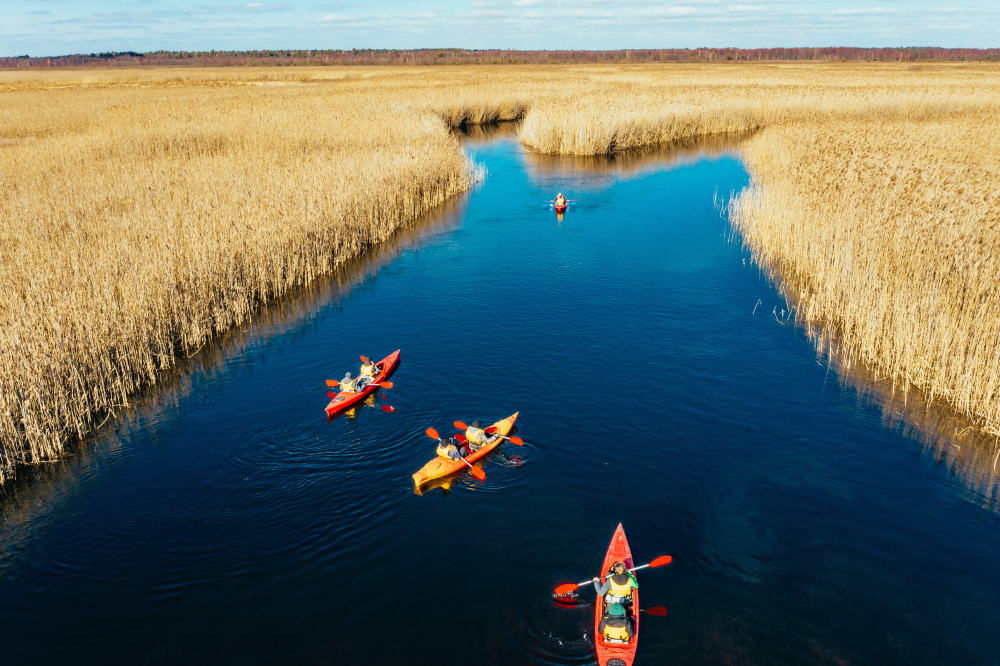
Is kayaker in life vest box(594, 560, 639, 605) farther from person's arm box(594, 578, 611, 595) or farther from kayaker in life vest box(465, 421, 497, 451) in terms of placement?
kayaker in life vest box(465, 421, 497, 451)

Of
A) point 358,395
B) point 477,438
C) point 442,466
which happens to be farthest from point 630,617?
point 358,395

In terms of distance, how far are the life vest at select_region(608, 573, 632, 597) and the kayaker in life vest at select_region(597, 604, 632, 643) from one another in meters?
0.18

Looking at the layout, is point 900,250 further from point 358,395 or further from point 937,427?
point 358,395

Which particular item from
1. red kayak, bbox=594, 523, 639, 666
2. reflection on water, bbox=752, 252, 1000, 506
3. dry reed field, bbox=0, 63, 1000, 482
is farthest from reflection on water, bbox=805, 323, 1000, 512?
red kayak, bbox=594, 523, 639, 666

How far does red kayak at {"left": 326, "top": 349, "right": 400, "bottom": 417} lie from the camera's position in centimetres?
1441

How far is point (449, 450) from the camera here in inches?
488

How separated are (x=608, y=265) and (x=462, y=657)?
18077 millimetres

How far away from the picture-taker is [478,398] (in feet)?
50.3

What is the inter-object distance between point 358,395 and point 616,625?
8107 millimetres

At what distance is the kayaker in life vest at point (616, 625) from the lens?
338 inches

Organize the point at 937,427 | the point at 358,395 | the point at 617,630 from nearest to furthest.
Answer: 1. the point at 617,630
2. the point at 937,427
3. the point at 358,395

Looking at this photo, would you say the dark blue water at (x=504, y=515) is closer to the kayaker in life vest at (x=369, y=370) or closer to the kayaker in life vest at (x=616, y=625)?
the kayaker in life vest at (x=616, y=625)

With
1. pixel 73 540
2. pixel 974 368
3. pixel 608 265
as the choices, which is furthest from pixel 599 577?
pixel 608 265

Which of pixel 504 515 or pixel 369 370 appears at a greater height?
pixel 369 370
